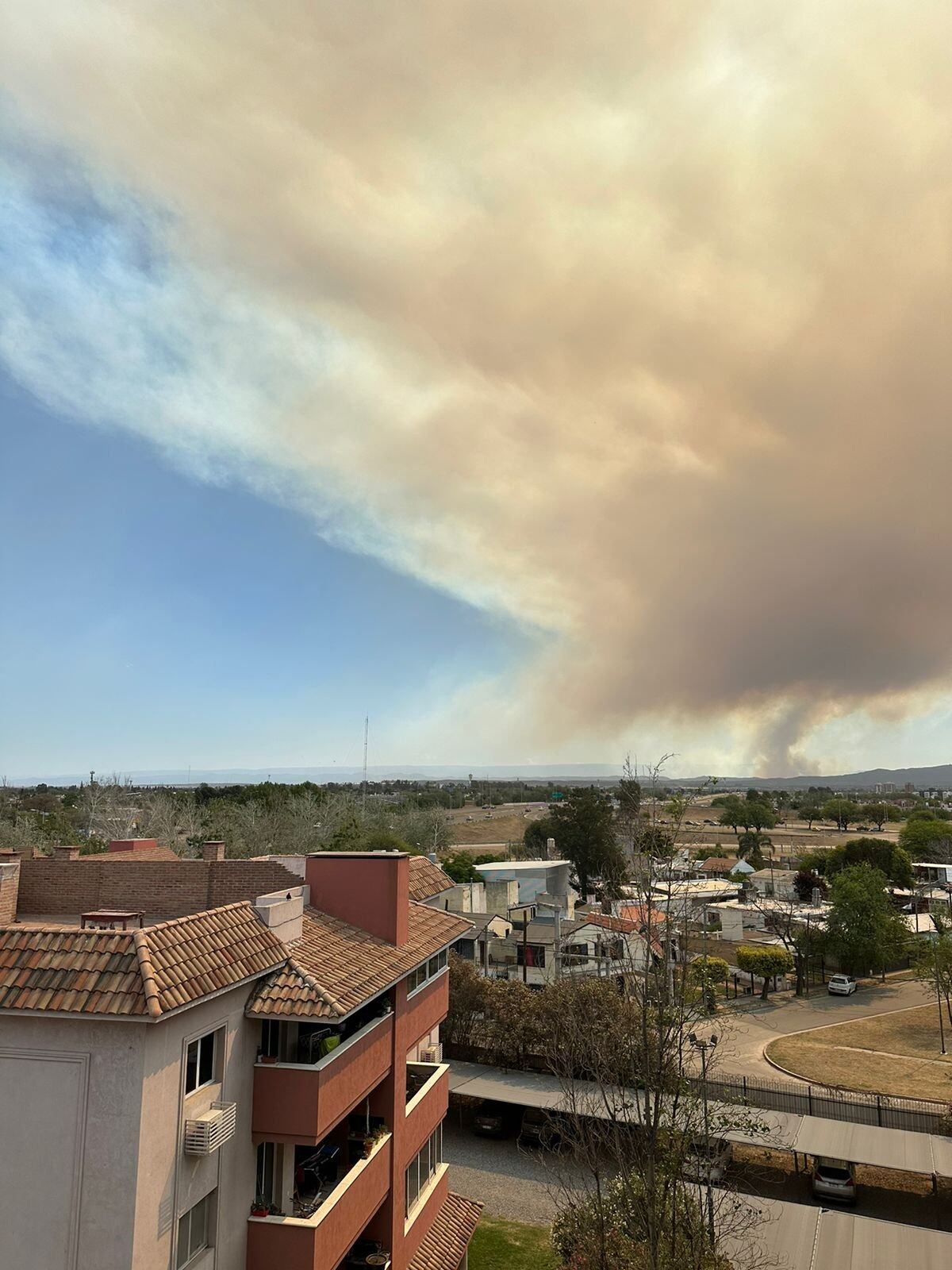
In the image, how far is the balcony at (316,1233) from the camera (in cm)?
1412

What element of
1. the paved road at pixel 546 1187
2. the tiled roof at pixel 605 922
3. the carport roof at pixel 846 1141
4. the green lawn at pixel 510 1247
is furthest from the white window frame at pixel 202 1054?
the tiled roof at pixel 605 922

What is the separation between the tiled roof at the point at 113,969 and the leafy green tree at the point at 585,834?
73.3 meters

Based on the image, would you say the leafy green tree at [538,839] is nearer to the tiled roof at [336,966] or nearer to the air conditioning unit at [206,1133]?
the tiled roof at [336,966]

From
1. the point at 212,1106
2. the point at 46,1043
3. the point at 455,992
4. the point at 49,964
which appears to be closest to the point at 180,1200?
the point at 212,1106

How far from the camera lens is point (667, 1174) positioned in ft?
55.7

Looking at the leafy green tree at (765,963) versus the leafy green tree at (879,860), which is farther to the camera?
the leafy green tree at (879,860)

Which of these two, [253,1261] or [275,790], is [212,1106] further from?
[275,790]

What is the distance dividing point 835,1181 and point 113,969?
27463 millimetres

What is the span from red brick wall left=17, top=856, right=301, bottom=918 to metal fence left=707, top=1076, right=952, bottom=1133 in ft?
64.4

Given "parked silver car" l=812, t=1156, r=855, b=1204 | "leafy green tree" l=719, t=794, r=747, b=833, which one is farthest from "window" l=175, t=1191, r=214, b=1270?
"leafy green tree" l=719, t=794, r=747, b=833

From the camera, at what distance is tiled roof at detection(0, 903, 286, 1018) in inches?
452

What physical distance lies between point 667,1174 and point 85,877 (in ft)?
57.7

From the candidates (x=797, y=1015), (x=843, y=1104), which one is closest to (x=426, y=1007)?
(x=843, y=1104)

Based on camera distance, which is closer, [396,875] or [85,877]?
[396,875]
